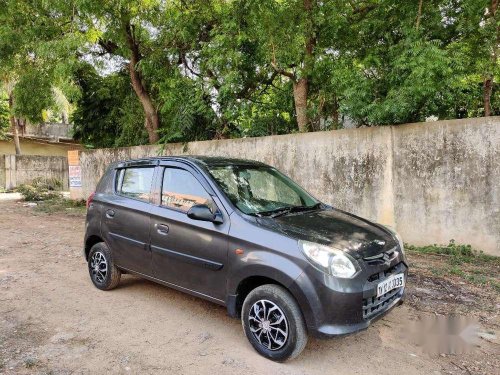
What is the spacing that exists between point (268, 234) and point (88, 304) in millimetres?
2505

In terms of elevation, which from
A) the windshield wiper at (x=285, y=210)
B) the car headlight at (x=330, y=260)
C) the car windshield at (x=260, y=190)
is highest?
the car windshield at (x=260, y=190)

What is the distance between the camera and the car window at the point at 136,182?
171 inches

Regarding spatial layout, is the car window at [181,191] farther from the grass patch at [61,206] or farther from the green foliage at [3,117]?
the green foliage at [3,117]

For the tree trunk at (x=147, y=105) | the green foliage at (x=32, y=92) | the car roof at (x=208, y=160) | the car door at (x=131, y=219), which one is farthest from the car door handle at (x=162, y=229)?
the green foliage at (x=32, y=92)

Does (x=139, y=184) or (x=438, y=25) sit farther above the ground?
(x=438, y=25)

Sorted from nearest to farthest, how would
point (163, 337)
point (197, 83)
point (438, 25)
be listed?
point (163, 337) → point (438, 25) → point (197, 83)

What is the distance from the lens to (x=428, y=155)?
21.2 feet

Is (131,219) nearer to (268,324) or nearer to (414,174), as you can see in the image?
(268,324)

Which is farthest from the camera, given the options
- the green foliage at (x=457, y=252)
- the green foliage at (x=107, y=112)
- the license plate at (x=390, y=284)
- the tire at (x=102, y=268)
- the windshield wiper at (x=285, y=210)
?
the green foliage at (x=107, y=112)

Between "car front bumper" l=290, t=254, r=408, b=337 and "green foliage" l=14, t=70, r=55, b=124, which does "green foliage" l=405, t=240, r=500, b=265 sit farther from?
"green foliage" l=14, t=70, r=55, b=124

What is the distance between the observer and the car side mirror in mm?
3469

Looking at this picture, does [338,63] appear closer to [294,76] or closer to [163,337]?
[294,76]

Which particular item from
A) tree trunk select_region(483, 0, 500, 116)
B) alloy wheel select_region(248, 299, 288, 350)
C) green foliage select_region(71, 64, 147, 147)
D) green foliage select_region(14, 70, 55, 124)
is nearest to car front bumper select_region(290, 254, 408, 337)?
alloy wheel select_region(248, 299, 288, 350)

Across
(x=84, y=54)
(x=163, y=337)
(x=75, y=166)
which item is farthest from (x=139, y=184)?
(x=75, y=166)
